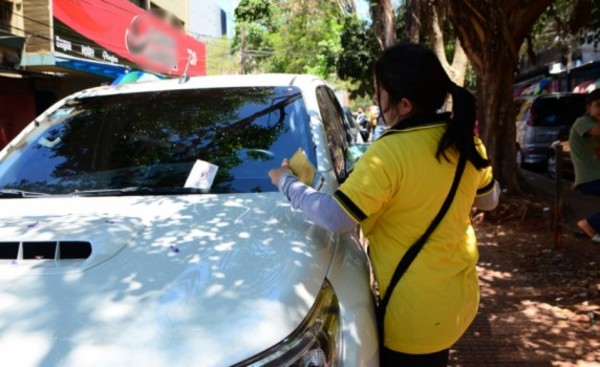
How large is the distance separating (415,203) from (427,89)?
0.41 metres

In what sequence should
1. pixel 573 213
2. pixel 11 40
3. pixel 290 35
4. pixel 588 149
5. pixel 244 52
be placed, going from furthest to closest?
1. pixel 244 52
2. pixel 290 35
3. pixel 11 40
4. pixel 573 213
5. pixel 588 149

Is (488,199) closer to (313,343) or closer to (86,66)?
(313,343)

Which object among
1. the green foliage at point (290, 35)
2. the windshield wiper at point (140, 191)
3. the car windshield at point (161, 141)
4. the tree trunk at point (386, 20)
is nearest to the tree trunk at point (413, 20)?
the tree trunk at point (386, 20)

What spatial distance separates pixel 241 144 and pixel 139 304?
57.0 inches

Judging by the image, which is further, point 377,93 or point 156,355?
point 377,93

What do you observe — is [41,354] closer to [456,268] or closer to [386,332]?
[386,332]

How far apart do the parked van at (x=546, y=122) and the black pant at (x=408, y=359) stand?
1046 centimetres

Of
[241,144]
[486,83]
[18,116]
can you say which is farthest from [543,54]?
[241,144]

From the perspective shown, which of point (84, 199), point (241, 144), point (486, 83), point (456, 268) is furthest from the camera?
point (486, 83)

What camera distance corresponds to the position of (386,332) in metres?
1.95

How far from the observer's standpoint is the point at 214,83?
3.30m

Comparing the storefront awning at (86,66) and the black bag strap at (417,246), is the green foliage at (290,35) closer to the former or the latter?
the storefront awning at (86,66)

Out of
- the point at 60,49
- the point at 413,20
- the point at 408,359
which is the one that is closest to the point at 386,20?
the point at 413,20

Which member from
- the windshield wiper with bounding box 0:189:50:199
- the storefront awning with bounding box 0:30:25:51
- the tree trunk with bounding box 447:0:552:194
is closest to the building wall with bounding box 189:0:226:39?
the storefront awning with bounding box 0:30:25:51
